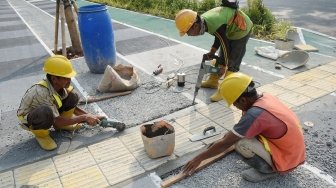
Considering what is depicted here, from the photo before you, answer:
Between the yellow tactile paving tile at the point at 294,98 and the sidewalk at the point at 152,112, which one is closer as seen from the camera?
the sidewalk at the point at 152,112

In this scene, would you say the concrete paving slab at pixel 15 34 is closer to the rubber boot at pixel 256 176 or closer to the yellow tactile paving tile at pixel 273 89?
the yellow tactile paving tile at pixel 273 89

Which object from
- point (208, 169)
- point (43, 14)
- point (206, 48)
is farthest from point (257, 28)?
point (43, 14)

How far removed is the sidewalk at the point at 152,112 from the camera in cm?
353

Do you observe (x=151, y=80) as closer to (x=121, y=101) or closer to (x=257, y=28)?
(x=121, y=101)

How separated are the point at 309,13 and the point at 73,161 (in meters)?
9.98

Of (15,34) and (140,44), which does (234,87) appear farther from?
(15,34)

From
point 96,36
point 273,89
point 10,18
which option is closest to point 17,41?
point 96,36

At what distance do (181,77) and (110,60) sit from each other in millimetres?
1777

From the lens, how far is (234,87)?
292 centimetres

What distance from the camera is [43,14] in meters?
14.2

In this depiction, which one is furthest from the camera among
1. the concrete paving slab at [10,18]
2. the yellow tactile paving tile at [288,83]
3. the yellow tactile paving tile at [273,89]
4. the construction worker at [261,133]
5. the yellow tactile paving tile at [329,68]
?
the concrete paving slab at [10,18]

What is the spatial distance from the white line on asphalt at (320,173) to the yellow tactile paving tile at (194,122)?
1230mm

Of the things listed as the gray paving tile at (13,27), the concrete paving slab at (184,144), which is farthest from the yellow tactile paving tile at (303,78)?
the gray paving tile at (13,27)

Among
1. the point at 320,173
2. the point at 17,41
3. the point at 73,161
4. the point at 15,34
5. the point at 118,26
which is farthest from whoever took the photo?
the point at 15,34
